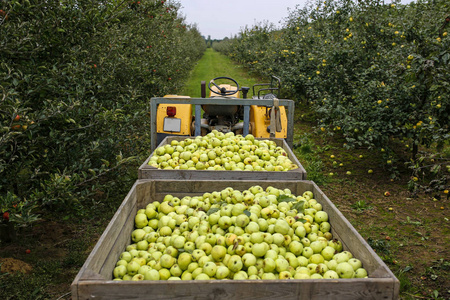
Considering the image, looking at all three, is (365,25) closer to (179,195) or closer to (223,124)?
(223,124)

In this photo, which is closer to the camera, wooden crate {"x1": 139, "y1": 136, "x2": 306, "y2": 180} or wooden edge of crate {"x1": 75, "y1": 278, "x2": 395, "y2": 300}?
wooden edge of crate {"x1": 75, "y1": 278, "x2": 395, "y2": 300}

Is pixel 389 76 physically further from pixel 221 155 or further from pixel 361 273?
pixel 361 273

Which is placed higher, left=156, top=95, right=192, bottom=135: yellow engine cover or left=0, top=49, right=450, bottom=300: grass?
left=156, top=95, right=192, bottom=135: yellow engine cover

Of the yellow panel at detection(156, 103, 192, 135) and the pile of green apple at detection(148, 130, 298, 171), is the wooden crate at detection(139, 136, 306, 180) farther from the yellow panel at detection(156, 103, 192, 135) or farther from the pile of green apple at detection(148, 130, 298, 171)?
the yellow panel at detection(156, 103, 192, 135)

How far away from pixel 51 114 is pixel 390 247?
387 centimetres

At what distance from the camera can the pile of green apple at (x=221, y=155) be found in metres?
3.89

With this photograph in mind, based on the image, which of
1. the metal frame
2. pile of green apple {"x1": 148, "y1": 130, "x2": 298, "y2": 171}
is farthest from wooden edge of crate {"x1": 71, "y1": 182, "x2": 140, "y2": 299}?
the metal frame

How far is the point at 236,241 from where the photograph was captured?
2.41m

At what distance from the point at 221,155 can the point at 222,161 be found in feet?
0.36

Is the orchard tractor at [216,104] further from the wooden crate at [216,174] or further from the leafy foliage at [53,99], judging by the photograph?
the wooden crate at [216,174]

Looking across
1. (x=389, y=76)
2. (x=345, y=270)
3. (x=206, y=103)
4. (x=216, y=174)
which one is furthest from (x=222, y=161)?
(x=389, y=76)

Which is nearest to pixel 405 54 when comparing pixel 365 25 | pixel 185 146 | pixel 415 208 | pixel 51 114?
pixel 365 25

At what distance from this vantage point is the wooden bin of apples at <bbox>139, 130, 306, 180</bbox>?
3561 millimetres

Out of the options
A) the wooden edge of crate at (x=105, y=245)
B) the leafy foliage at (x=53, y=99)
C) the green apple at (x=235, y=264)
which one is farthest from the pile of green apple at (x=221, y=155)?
the green apple at (x=235, y=264)
